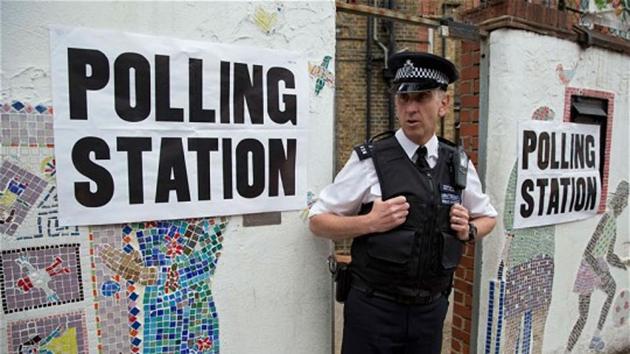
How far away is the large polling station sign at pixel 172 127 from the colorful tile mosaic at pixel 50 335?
357 mm

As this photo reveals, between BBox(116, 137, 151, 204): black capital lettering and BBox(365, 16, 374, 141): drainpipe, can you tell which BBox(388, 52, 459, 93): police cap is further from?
BBox(365, 16, 374, 141): drainpipe

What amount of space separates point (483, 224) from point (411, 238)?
504 millimetres

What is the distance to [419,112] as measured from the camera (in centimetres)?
183

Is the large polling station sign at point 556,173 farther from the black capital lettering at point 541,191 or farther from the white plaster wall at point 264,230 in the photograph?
the white plaster wall at point 264,230

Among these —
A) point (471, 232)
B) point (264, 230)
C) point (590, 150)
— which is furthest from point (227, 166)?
point (590, 150)

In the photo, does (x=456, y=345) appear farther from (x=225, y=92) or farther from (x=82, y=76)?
(x=82, y=76)

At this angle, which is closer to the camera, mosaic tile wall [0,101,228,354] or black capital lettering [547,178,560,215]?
mosaic tile wall [0,101,228,354]

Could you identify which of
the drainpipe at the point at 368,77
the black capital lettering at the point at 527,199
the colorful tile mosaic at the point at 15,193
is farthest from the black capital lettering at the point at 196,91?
the drainpipe at the point at 368,77

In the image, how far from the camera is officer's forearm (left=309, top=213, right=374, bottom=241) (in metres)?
1.76

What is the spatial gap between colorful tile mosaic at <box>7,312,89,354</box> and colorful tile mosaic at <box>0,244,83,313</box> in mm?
59

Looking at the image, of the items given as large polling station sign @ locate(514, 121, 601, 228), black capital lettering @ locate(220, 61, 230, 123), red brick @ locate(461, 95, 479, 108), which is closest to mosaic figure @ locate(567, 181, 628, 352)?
large polling station sign @ locate(514, 121, 601, 228)

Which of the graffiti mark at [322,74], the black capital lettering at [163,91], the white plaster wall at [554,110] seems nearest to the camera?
the black capital lettering at [163,91]

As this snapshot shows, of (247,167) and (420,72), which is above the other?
(420,72)

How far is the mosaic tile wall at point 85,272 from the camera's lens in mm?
1512
